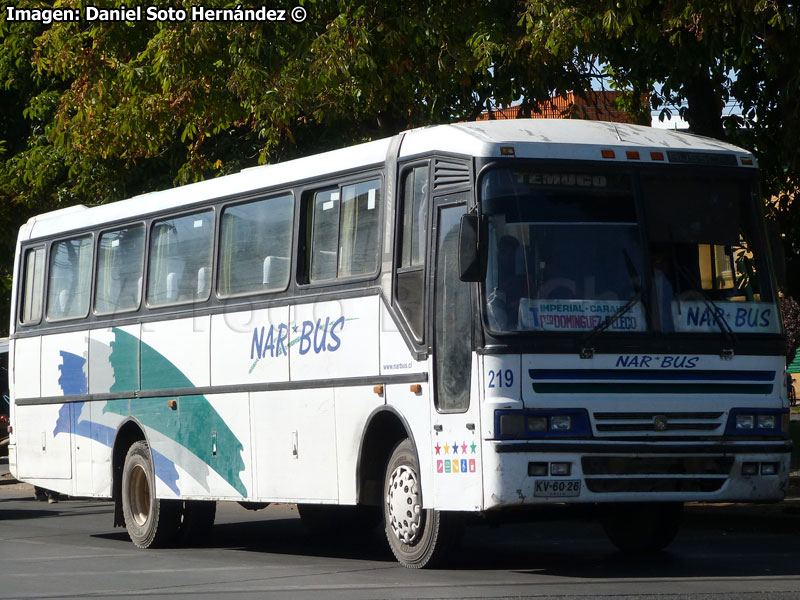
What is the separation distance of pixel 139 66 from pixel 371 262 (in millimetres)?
7915

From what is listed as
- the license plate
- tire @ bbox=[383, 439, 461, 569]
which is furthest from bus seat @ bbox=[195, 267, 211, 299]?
the license plate

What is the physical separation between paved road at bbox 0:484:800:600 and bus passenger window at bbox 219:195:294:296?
235 centimetres

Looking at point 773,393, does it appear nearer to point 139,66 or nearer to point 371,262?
point 371,262

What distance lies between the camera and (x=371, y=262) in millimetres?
11531

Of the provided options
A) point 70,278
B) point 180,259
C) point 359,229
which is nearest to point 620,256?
point 359,229

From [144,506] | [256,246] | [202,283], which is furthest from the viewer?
[144,506]

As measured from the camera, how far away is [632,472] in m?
10.2

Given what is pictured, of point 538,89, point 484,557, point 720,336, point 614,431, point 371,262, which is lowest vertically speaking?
point 484,557

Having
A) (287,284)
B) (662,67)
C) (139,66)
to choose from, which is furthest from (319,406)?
(139,66)

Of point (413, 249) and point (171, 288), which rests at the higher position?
point (171, 288)

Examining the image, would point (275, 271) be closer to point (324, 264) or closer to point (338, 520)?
point (324, 264)

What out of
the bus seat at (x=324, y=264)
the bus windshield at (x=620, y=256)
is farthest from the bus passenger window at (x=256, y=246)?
the bus windshield at (x=620, y=256)

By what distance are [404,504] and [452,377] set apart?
1.14 metres

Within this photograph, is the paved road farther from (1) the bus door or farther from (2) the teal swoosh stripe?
(2) the teal swoosh stripe
